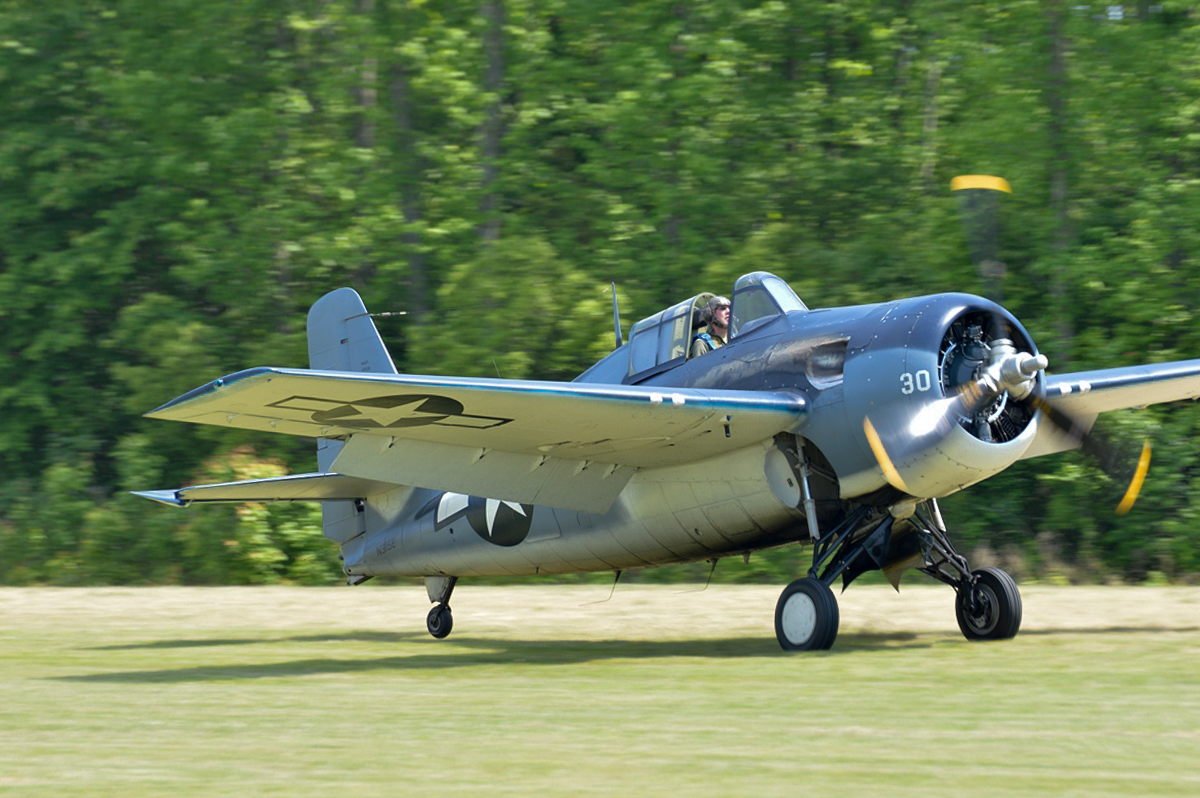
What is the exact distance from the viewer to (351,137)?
83.1 ft

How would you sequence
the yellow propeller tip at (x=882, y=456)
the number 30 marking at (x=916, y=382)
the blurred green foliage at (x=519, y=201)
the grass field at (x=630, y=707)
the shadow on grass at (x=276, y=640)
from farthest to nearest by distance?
the blurred green foliage at (x=519, y=201), the shadow on grass at (x=276, y=640), the yellow propeller tip at (x=882, y=456), the number 30 marking at (x=916, y=382), the grass field at (x=630, y=707)

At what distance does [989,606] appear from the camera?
867 centimetres

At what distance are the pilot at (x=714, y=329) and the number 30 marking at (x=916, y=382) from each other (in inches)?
81.4

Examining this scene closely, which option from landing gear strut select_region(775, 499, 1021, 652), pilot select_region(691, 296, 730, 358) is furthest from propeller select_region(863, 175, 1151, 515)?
pilot select_region(691, 296, 730, 358)

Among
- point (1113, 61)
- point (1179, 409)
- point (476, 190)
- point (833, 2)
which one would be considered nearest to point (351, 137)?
point (476, 190)

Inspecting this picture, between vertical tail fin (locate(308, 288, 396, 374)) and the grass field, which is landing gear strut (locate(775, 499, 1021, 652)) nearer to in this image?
the grass field

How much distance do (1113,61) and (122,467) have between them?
740 inches

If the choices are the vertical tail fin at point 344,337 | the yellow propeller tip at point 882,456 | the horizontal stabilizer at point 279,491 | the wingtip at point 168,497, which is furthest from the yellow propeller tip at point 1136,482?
the wingtip at point 168,497

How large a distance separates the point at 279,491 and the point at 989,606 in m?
5.89

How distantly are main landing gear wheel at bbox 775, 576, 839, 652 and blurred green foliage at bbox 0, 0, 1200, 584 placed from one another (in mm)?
9570

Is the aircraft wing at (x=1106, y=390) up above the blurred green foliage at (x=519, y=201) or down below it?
above

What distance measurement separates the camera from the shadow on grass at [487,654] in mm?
8117

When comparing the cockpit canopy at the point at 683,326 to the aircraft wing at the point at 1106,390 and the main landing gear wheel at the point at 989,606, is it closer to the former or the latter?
the aircraft wing at the point at 1106,390

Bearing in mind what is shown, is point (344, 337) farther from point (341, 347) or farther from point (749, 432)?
point (749, 432)
